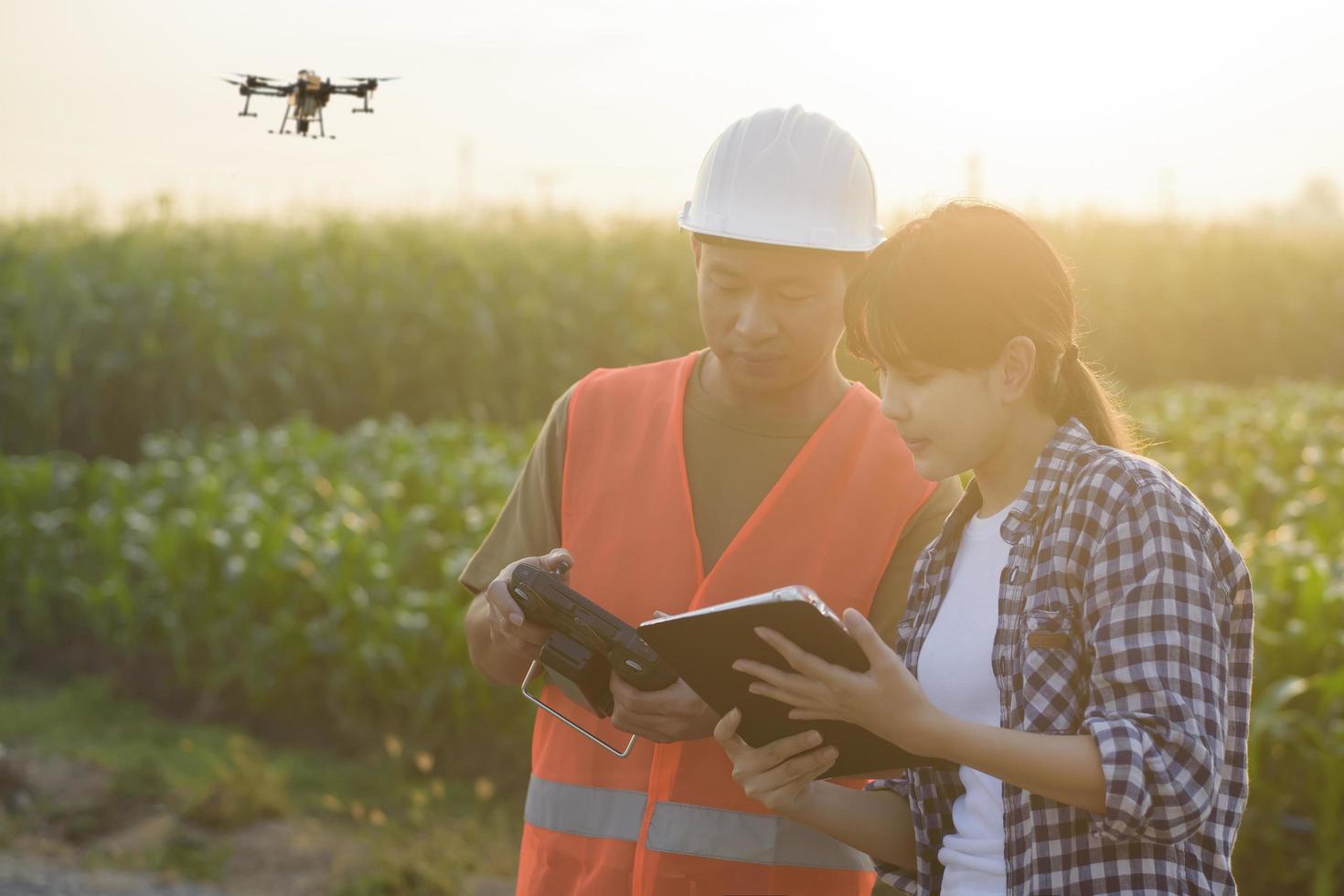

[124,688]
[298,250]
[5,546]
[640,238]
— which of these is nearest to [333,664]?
[124,688]

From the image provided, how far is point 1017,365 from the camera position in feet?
5.44

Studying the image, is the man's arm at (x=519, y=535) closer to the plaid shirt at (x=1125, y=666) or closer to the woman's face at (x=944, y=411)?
the woman's face at (x=944, y=411)

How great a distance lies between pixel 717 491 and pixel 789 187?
48 centimetres

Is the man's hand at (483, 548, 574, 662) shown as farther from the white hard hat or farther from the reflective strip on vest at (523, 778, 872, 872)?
the white hard hat

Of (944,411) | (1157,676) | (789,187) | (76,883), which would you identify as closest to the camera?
(1157,676)

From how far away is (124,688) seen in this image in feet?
19.6

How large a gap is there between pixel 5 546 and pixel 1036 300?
6157mm

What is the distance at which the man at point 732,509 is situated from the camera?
203 cm

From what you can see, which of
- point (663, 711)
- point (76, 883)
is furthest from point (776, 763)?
point (76, 883)

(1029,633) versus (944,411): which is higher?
(944,411)

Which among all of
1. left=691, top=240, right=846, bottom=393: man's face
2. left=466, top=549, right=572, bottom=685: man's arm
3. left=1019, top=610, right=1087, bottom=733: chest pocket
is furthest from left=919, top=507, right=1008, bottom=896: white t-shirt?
left=466, top=549, right=572, bottom=685: man's arm

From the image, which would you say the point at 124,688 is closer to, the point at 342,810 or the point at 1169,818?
the point at 342,810

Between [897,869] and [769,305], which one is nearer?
[897,869]

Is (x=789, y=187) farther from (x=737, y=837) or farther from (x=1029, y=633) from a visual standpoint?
(x=737, y=837)
